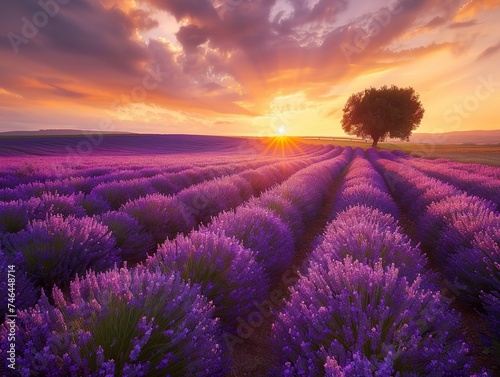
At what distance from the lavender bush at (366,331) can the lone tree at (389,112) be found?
137 ft

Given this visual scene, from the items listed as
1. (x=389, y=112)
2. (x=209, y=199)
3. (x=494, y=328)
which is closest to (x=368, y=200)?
(x=209, y=199)

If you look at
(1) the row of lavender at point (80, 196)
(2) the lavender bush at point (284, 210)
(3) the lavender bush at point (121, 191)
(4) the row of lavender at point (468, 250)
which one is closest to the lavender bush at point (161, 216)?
(1) the row of lavender at point (80, 196)

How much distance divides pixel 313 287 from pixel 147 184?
237 inches

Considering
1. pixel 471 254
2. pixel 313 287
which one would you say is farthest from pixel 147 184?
pixel 471 254

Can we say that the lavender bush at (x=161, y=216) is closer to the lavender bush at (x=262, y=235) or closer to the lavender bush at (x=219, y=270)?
the lavender bush at (x=262, y=235)

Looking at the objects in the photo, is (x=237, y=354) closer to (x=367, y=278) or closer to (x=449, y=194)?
(x=367, y=278)

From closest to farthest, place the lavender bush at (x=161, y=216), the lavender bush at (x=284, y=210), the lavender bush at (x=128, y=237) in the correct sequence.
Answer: the lavender bush at (x=128, y=237), the lavender bush at (x=161, y=216), the lavender bush at (x=284, y=210)

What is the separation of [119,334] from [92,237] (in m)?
2.13

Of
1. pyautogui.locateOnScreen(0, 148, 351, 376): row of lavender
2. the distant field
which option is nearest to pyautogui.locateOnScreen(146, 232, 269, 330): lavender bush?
pyautogui.locateOnScreen(0, 148, 351, 376): row of lavender

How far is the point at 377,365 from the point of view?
134cm

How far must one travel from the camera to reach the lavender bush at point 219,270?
8.07 feet

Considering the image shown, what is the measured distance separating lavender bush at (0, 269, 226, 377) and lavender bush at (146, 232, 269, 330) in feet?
1.79

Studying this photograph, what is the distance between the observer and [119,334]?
153 cm

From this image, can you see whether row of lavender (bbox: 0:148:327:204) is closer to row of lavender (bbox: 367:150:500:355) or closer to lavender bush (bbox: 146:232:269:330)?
lavender bush (bbox: 146:232:269:330)
